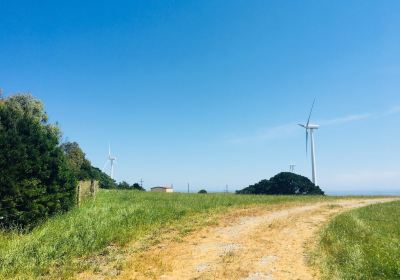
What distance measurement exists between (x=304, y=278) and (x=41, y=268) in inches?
307

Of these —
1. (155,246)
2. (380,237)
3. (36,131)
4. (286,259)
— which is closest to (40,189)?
(36,131)

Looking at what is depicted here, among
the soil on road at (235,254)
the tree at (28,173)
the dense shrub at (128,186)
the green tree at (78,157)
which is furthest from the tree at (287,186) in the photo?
the tree at (28,173)

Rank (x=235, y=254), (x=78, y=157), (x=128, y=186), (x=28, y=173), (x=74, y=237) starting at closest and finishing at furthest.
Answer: (x=235, y=254)
(x=74, y=237)
(x=28, y=173)
(x=78, y=157)
(x=128, y=186)

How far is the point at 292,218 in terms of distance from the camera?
2236cm

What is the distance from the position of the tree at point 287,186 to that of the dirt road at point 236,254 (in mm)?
51411

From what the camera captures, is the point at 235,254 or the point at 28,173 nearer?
the point at 235,254

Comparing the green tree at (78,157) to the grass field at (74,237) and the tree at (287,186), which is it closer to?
the tree at (287,186)

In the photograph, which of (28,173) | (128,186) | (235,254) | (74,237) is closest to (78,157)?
(128,186)

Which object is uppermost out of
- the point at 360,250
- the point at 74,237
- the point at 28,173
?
the point at 28,173

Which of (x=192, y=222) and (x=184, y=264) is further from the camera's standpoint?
(x=192, y=222)

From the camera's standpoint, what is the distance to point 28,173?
53.3ft

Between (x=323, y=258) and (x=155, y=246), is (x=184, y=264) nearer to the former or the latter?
(x=155, y=246)

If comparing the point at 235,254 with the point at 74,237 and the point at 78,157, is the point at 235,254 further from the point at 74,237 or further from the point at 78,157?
the point at 78,157

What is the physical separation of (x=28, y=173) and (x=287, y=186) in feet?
200
